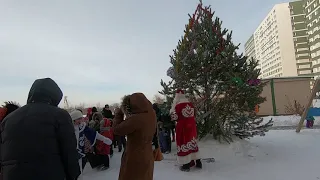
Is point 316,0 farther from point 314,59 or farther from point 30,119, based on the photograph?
point 30,119

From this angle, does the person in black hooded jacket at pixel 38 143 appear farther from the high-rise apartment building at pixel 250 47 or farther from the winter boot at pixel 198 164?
the high-rise apartment building at pixel 250 47

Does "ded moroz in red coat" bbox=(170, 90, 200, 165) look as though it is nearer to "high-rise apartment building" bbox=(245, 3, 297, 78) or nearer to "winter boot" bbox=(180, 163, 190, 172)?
"winter boot" bbox=(180, 163, 190, 172)

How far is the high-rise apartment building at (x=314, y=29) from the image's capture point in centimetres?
7469

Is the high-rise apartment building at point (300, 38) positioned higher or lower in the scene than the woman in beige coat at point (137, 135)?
higher

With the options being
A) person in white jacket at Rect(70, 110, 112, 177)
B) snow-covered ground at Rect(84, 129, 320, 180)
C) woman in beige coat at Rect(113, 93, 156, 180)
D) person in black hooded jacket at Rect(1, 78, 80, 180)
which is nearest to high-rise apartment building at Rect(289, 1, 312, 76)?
snow-covered ground at Rect(84, 129, 320, 180)

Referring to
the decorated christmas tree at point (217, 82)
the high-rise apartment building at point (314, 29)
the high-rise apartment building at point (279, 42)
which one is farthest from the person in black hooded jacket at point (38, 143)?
the high-rise apartment building at point (279, 42)

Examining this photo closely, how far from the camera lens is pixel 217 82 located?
774cm

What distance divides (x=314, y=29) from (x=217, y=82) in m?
83.9

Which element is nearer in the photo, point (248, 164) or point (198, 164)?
point (198, 164)

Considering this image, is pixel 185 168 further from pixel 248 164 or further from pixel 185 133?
pixel 248 164

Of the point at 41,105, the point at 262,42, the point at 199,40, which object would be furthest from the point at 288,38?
the point at 41,105

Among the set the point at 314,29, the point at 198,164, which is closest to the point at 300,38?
the point at 314,29

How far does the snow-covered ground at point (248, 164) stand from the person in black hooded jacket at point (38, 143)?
360 cm

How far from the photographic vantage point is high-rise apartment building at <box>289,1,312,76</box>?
87.9m
